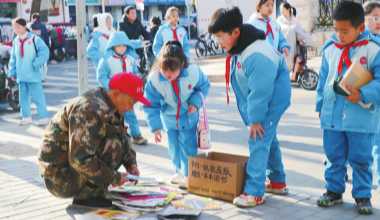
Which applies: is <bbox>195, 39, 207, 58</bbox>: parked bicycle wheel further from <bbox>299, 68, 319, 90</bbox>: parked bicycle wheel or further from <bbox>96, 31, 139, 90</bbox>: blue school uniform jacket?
<bbox>96, 31, 139, 90</bbox>: blue school uniform jacket

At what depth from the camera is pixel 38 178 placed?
6430 millimetres

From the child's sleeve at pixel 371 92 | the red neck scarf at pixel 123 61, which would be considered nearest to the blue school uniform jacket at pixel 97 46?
the red neck scarf at pixel 123 61

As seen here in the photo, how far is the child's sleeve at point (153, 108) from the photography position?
225 inches

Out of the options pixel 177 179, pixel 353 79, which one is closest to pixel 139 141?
pixel 177 179

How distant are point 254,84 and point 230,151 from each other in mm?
2798

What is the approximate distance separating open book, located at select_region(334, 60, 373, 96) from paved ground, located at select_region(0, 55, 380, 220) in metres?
1.05

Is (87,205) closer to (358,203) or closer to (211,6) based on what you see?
(358,203)

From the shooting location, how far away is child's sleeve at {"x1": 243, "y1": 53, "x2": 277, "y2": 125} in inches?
190

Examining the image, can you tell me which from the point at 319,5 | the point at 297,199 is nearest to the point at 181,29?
the point at 297,199

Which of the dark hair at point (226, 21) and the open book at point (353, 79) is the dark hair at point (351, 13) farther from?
the dark hair at point (226, 21)

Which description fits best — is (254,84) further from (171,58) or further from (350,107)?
(171,58)

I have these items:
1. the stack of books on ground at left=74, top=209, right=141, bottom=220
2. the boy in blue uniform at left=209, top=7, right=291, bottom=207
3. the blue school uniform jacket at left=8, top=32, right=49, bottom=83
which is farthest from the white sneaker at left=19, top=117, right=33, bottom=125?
the boy in blue uniform at left=209, top=7, right=291, bottom=207

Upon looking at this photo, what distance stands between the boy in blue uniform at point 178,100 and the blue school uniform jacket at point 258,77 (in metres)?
0.68

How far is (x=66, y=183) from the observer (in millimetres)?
4836
